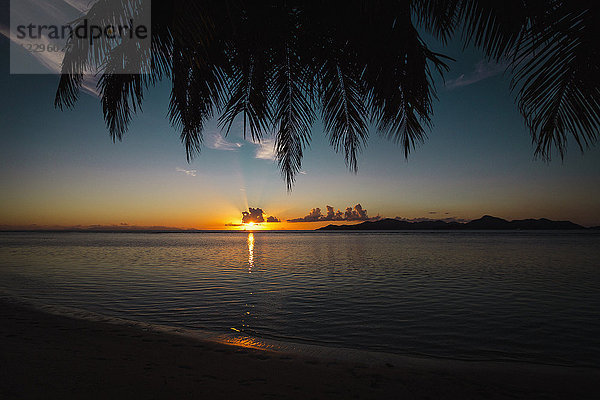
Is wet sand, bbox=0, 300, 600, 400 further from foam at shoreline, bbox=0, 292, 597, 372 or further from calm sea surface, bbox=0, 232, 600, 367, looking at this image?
calm sea surface, bbox=0, 232, 600, 367

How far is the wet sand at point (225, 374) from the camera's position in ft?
8.44

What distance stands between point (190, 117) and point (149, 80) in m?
0.86

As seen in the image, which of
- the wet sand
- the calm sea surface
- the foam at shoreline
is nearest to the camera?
the wet sand

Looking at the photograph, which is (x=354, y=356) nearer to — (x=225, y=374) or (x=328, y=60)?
(x=225, y=374)

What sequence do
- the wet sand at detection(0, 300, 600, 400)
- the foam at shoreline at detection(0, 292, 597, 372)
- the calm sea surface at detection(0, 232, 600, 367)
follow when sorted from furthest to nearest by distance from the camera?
the calm sea surface at detection(0, 232, 600, 367)
the foam at shoreline at detection(0, 292, 597, 372)
the wet sand at detection(0, 300, 600, 400)

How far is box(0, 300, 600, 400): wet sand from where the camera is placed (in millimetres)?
2572

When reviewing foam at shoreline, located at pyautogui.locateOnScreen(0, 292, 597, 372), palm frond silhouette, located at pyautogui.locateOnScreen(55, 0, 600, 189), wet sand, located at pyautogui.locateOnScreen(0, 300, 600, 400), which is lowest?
foam at shoreline, located at pyautogui.locateOnScreen(0, 292, 597, 372)

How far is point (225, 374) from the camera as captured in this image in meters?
2.96

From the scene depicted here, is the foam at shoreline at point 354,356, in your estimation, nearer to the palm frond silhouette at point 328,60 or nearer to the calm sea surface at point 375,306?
the calm sea surface at point 375,306

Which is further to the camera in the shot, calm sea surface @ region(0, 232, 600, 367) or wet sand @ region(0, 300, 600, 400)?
calm sea surface @ region(0, 232, 600, 367)

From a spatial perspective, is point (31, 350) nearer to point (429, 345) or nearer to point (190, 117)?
point (190, 117)

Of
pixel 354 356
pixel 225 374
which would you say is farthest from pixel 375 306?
pixel 225 374

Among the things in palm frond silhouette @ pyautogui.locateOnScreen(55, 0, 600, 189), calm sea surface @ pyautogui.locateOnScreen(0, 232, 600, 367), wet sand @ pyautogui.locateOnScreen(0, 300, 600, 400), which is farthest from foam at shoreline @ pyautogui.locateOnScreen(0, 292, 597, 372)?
palm frond silhouette @ pyautogui.locateOnScreen(55, 0, 600, 189)

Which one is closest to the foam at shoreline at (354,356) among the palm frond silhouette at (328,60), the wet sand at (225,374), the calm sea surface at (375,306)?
the wet sand at (225,374)
